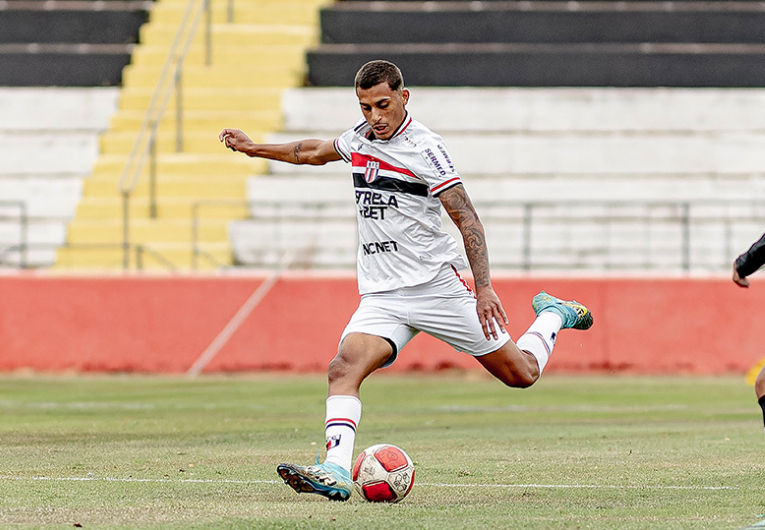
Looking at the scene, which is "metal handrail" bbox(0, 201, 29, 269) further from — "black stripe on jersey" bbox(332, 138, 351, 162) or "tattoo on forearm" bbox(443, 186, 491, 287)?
"tattoo on forearm" bbox(443, 186, 491, 287)

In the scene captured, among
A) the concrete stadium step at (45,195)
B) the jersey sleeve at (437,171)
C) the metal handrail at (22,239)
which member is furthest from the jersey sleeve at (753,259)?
the concrete stadium step at (45,195)

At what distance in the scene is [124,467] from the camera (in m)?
8.31

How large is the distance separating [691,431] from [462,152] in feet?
38.6

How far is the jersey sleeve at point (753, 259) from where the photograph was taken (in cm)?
673

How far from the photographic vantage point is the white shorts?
7379 millimetres

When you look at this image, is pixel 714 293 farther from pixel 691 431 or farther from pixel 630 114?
pixel 691 431

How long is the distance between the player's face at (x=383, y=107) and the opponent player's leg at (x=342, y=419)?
111 cm

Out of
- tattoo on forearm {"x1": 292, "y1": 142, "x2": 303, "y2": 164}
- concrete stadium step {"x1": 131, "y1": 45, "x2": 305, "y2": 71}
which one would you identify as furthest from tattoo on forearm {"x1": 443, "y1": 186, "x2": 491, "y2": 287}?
concrete stadium step {"x1": 131, "y1": 45, "x2": 305, "y2": 71}

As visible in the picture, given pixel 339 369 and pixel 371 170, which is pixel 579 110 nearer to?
pixel 371 170

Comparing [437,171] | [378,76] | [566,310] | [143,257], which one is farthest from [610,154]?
[378,76]

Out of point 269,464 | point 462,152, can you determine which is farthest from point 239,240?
point 269,464

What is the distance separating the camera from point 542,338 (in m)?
8.52

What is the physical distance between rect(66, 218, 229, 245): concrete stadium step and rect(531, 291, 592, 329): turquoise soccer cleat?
12.3 metres

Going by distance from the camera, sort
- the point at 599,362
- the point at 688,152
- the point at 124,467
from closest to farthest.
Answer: the point at 124,467 → the point at 599,362 → the point at 688,152
